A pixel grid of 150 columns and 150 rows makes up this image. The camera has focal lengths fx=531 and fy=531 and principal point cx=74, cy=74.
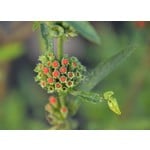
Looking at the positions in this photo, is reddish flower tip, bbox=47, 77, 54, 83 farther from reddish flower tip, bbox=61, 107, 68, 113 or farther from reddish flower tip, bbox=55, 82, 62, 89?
reddish flower tip, bbox=61, 107, 68, 113

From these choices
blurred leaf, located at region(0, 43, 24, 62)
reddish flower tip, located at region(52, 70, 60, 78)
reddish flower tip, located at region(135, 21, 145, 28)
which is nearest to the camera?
reddish flower tip, located at region(52, 70, 60, 78)

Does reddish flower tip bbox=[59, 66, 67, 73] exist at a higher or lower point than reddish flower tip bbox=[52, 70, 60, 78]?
higher

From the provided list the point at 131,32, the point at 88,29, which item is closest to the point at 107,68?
the point at 88,29

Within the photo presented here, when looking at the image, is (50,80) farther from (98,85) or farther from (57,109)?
(98,85)

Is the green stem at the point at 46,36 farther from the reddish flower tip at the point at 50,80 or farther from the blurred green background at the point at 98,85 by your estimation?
the blurred green background at the point at 98,85

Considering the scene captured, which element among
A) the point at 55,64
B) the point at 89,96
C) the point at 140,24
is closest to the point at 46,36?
the point at 55,64

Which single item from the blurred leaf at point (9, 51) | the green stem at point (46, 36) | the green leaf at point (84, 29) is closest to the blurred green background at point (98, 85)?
the blurred leaf at point (9, 51)

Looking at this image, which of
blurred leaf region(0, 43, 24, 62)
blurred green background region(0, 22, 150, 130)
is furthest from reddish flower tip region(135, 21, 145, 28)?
blurred leaf region(0, 43, 24, 62)
